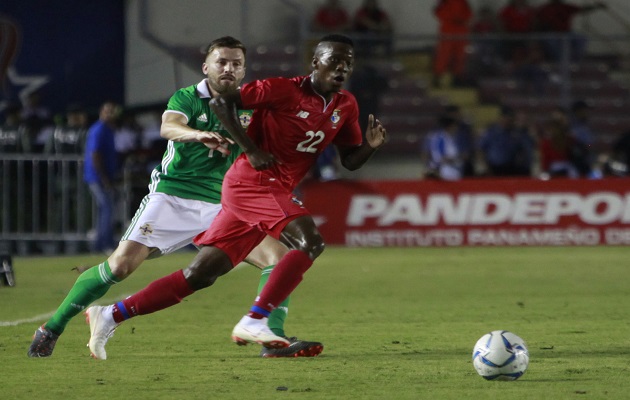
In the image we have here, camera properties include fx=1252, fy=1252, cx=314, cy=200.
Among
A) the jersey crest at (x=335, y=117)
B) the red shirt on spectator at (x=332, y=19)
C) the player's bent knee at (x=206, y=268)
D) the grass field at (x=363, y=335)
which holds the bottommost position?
the grass field at (x=363, y=335)

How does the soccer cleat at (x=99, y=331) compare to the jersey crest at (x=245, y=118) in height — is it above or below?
below

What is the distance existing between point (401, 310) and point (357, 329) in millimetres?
1500

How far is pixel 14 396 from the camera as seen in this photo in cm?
628

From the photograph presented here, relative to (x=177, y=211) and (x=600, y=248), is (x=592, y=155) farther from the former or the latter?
(x=177, y=211)

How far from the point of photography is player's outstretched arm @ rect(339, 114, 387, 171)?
796 centimetres

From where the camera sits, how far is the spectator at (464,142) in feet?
65.0

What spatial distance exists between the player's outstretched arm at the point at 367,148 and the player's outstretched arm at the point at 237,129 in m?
0.88

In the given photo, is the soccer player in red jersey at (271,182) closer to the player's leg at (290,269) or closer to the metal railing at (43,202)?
the player's leg at (290,269)

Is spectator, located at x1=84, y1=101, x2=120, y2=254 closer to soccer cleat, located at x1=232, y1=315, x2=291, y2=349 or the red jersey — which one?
the red jersey

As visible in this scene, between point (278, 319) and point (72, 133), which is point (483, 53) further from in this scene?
point (278, 319)

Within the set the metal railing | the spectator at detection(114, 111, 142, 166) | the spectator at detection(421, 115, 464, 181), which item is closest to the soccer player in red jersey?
the metal railing

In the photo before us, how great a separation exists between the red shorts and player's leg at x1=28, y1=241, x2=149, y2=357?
43cm

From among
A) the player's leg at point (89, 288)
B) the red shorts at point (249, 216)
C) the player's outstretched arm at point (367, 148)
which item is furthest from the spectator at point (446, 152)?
the player's leg at point (89, 288)

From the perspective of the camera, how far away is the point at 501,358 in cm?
659
